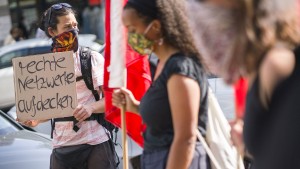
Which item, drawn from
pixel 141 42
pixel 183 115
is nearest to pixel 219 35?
pixel 183 115

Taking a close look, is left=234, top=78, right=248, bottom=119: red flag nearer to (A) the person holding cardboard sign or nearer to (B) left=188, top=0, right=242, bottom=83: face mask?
(B) left=188, top=0, right=242, bottom=83: face mask

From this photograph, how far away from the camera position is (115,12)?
3.65 m

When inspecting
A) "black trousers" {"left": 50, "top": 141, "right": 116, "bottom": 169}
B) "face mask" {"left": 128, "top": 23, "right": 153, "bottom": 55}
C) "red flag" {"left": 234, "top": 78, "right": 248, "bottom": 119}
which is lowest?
"black trousers" {"left": 50, "top": 141, "right": 116, "bottom": 169}

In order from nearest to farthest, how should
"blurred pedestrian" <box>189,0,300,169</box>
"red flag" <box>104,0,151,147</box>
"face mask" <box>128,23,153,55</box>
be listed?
"blurred pedestrian" <box>189,0,300,169</box> < "face mask" <box>128,23,153,55</box> < "red flag" <box>104,0,151,147</box>

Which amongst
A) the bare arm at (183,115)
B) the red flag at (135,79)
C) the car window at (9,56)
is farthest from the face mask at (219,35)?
the car window at (9,56)

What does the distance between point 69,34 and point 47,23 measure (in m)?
0.19

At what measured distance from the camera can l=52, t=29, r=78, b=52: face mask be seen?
4.31m

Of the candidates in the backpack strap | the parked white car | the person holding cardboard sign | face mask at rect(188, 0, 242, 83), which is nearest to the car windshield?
the person holding cardboard sign

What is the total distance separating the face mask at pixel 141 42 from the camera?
9.76ft

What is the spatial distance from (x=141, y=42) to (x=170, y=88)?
301 mm

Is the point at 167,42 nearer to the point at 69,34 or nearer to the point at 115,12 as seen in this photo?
the point at 115,12

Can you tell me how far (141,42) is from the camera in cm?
299

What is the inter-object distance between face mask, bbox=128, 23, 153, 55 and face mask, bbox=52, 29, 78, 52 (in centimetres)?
130

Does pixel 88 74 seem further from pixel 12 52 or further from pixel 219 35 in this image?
pixel 12 52
